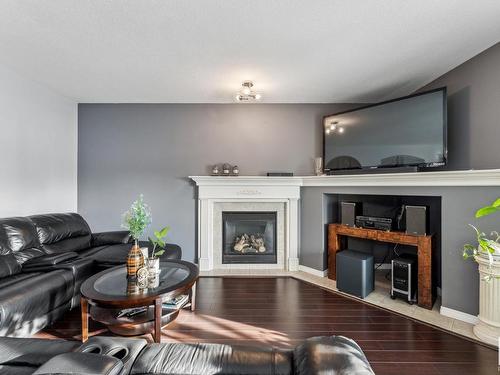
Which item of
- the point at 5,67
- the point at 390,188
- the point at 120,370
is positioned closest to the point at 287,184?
the point at 390,188

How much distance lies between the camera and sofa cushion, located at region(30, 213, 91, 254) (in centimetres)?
276

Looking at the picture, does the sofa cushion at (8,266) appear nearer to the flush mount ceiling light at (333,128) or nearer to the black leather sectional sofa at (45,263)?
the black leather sectional sofa at (45,263)

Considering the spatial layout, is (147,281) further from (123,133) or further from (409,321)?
(123,133)

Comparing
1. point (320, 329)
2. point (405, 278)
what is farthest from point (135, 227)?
point (405, 278)

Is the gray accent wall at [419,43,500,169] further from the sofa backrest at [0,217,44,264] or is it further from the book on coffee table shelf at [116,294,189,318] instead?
the sofa backrest at [0,217,44,264]

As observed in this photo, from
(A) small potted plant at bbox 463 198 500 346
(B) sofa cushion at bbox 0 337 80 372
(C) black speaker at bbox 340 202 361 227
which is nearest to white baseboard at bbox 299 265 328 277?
(C) black speaker at bbox 340 202 361 227

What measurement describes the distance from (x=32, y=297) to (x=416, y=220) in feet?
11.7

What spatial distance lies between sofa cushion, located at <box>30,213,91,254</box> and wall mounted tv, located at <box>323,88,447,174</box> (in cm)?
347

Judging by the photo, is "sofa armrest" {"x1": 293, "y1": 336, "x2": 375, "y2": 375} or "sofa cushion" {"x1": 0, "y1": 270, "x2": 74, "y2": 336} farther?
"sofa cushion" {"x1": 0, "y1": 270, "x2": 74, "y2": 336}

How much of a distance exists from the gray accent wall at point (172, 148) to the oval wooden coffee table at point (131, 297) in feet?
5.57

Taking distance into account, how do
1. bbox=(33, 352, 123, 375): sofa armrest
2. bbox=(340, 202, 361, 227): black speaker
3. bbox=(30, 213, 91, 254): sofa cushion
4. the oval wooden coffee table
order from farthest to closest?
bbox=(340, 202, 361, 227): black speaker, bbox=(30, 213, 91, 254): sofa cushion, the oval wooden coffee table, bbox=(33, 352, 123, 375): sofa armrest

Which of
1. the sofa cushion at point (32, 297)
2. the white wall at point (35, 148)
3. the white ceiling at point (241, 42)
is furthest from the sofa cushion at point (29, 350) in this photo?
the white wall at point (35, 148)

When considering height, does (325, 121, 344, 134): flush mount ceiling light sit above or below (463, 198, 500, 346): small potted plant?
above

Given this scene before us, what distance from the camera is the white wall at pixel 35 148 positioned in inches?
109
